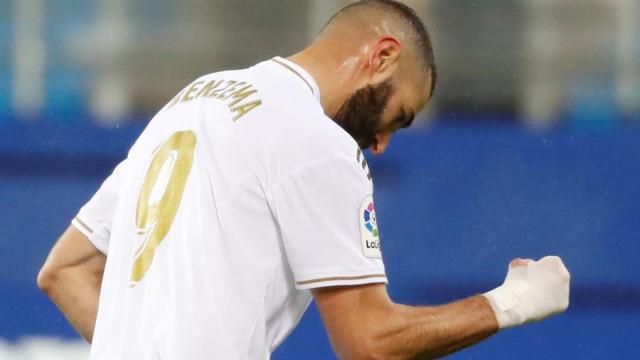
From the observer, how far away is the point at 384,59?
7.78 ft

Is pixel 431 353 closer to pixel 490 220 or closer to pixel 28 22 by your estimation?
pixel 490 220

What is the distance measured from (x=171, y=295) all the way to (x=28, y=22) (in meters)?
2.48

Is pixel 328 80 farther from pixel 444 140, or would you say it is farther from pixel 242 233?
pixel 444 140

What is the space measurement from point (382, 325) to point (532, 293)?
0.30 m

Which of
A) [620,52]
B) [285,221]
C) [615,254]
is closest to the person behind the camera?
[285,221]

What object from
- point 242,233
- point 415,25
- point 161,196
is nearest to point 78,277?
point 161,196

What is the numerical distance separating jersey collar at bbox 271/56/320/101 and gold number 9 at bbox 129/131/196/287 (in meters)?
0.23

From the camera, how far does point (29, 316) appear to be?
4.02 metres

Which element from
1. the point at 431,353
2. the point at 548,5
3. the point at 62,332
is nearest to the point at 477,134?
the point at 548,5

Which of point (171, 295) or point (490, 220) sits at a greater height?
point (171, 295)

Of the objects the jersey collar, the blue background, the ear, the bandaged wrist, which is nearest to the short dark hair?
the ear

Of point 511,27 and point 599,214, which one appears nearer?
point 599,214

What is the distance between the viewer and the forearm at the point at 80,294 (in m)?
2.47

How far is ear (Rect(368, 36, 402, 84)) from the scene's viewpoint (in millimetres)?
2365
